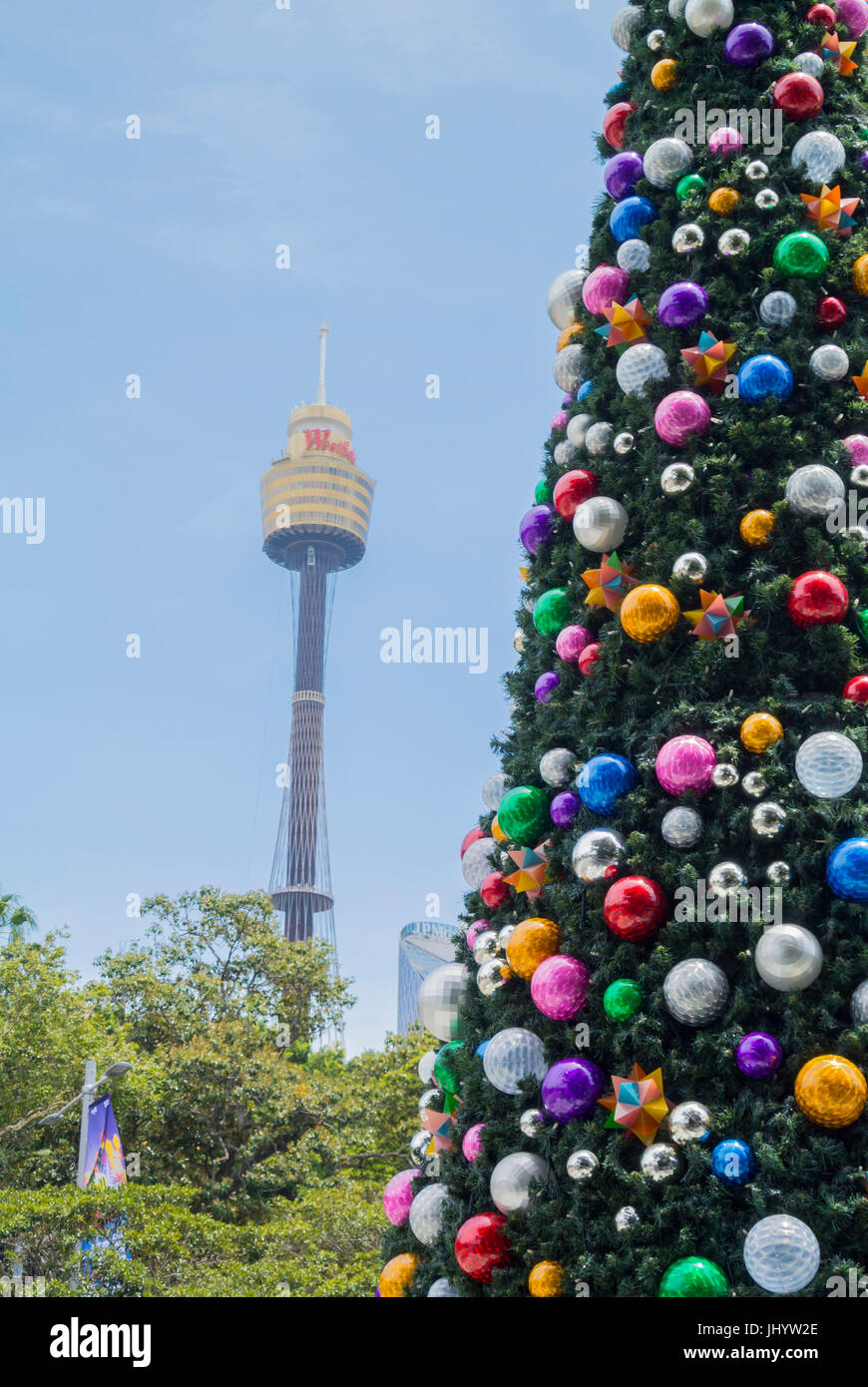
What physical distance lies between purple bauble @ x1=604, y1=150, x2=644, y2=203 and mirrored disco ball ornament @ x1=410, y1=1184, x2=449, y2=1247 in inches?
178

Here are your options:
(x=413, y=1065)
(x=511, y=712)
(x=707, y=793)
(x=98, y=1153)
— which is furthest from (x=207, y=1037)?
(x=707, y=793)

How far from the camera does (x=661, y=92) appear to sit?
5.76 meters

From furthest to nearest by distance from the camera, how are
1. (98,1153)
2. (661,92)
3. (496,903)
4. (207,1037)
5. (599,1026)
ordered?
(207,1037) → (98,1153) → (661,92) → (496,903) → (599,1026)

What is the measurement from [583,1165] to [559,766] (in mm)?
1552

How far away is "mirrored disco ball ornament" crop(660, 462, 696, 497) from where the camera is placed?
482cm

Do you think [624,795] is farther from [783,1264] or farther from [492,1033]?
[783,1264]

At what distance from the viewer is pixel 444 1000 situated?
5484 millimetres

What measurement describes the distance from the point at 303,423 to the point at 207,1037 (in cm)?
7117

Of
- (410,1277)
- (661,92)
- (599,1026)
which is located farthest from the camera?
(661,92)

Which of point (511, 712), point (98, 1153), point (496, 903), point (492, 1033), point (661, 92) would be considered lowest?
point (98, 1153)

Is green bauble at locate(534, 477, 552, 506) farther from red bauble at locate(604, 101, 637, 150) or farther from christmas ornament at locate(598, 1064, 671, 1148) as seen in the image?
christmas ornament at locate(598, 1064, 671, 1148)

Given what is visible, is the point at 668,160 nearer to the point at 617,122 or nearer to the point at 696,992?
the point at 617,122

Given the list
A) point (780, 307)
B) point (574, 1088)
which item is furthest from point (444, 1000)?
point (780, 307)

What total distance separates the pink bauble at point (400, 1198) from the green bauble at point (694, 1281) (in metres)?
1.77
